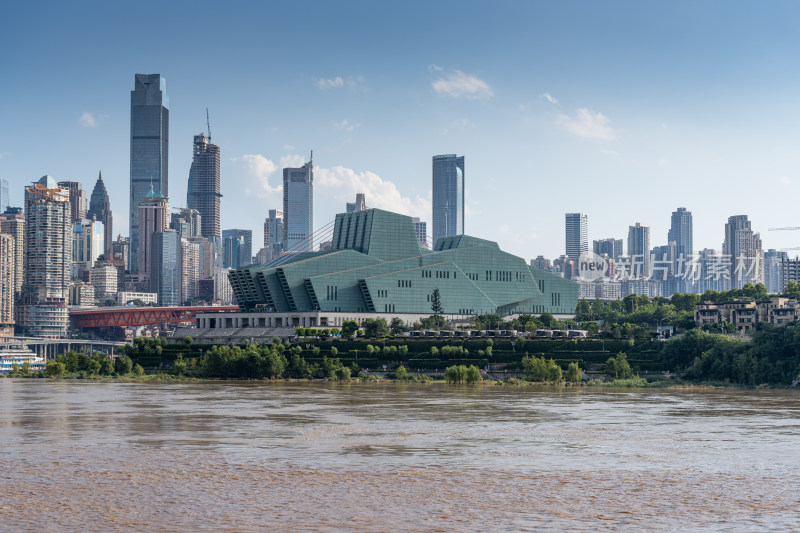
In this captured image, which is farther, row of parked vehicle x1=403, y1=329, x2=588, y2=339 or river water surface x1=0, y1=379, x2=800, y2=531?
row of parked vehicle x1=403, y1=329, x2=588, y2=339

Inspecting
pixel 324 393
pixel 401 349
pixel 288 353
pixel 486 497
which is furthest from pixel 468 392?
pixel 486 497

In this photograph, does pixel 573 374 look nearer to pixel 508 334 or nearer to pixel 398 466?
pixel 508 334

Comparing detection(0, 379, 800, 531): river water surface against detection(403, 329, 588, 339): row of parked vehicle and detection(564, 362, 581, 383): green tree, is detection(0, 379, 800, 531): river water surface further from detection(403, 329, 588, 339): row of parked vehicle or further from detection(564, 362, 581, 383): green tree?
detection(403, 329, 588, 339): row of parked vehicle

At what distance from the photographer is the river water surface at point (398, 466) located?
4994 cm

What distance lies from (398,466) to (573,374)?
310 ft

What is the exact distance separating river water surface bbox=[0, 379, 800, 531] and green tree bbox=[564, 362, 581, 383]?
135 ft

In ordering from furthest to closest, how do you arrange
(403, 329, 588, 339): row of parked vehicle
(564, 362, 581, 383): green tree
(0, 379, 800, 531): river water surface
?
(403, 329, 588, 339): row of parked vehicle < (564, 362, 581, 383): green tree < (0, 379, 800, 531): river water surface

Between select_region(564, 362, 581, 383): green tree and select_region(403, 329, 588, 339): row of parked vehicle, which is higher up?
select_region(403, 329, 588, 339): row of parked vehicle

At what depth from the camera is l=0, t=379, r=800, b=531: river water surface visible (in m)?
49.9

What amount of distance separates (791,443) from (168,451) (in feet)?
149

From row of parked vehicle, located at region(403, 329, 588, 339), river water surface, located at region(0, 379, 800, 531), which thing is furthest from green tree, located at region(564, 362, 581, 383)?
river water surface, located at region(0, 379, 800, 531)

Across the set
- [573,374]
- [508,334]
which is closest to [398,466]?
[573,374]

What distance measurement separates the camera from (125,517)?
4981cm

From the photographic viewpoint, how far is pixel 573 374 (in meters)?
156
